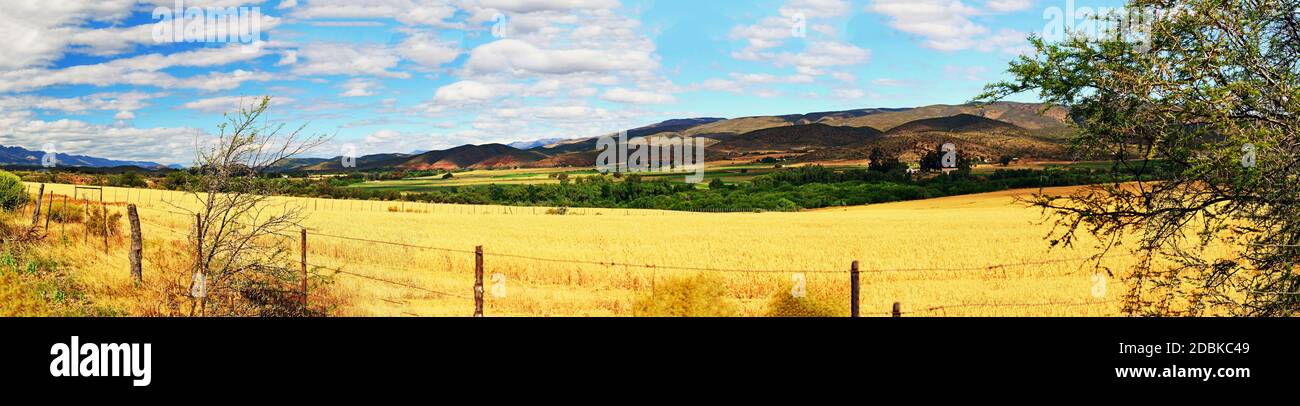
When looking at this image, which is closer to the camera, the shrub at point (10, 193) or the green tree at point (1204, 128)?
the green tree at point (1204, 128)

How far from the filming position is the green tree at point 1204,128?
9781 millimetres

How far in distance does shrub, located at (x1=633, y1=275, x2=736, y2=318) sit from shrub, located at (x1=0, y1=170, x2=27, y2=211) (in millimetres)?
29869

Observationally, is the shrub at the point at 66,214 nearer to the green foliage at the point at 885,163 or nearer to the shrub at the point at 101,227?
the shrub at the point at 101,227

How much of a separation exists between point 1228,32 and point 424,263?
22.9 metres

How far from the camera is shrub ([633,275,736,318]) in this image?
11859 mm

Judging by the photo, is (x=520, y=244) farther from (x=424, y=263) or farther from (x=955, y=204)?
(x=955, y=204)

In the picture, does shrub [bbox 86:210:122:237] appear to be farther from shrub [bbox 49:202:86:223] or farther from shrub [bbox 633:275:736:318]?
shrub [bbox 633:275:736:318]

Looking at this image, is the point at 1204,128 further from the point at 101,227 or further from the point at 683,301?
the point at 101,227

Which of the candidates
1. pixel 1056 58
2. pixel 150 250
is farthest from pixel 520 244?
pixel 1056 58

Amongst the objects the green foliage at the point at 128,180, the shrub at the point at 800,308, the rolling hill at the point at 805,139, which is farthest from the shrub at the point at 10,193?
the rolling hill at the point at 805,139

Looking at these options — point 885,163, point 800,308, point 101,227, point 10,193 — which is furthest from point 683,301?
point 885,163

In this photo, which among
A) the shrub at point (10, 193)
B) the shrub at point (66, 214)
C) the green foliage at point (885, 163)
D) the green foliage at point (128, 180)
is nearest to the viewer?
the shrub at point (66, 214)

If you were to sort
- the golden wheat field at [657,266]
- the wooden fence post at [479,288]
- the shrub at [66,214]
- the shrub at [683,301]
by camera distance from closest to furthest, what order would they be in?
the shrub at [683,301] < the wooden fence post at [479,288] < the golden wheat field at [657,266] < the shrub at [66,214]

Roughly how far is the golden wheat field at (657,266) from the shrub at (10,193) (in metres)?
6.71
